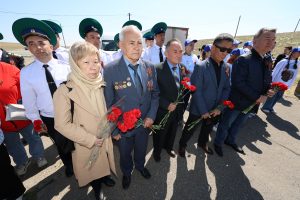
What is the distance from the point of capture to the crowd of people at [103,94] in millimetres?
1917

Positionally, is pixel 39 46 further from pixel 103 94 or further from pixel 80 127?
pixel 80 127

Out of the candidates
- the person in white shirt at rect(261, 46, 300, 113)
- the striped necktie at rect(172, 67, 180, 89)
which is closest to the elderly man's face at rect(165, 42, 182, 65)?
the striped necktie at rect(172, 67, 180, 89)

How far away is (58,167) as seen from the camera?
336 cm

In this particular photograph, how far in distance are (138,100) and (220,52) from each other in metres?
1.73

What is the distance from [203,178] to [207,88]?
1748 millimetres

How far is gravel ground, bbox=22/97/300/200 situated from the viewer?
278 cm

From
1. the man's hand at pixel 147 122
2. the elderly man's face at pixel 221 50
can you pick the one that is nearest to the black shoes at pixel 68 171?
the man's hand at pixel 147 122

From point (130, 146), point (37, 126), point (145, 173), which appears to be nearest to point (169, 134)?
point (145, 173)

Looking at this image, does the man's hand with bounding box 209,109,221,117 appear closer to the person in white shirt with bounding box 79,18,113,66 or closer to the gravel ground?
the gravel ground

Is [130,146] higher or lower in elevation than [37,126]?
lower

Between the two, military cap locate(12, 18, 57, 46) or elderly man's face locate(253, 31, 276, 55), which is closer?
military cap locate(12, 18, 57, 46)

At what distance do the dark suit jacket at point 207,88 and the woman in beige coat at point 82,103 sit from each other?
1.81 m

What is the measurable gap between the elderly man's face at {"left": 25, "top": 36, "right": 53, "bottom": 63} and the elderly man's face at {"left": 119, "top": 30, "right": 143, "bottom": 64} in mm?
1165

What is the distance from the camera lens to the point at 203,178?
314 centimetres
